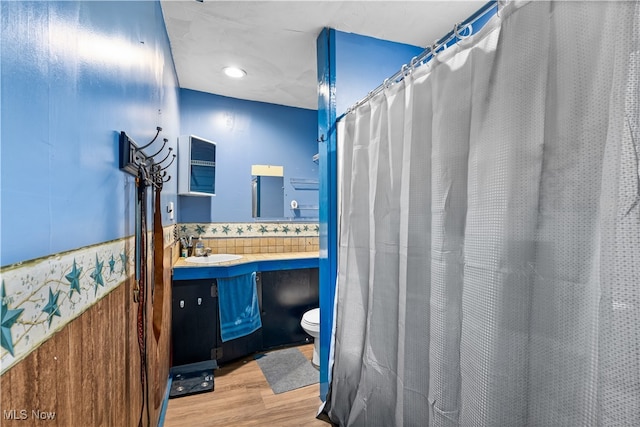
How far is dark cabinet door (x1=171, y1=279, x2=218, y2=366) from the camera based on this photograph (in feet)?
7.34

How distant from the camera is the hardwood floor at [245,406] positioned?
172cm

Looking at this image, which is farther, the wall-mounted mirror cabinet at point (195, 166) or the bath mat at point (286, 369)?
the wall-mounted mirror cabinet at point (195, 166)

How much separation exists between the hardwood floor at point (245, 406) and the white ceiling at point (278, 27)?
250 centimetres

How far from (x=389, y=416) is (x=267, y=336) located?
1681 mm

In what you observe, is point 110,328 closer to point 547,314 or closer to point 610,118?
point 547,314

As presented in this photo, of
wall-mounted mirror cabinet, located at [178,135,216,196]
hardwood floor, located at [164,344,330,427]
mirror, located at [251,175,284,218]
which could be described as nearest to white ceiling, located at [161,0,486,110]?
wall-mounted mirror cabinet, located at [178,135,216,196]

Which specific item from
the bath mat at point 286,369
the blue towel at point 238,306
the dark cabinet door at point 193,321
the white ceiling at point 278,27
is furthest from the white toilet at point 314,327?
the white ceiling at point 278,27

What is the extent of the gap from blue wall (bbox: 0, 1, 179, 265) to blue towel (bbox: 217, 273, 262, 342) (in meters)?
1.43

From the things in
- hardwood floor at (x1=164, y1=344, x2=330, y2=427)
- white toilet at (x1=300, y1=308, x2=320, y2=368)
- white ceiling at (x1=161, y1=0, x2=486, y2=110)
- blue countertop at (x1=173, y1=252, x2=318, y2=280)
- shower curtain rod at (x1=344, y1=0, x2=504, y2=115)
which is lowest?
hardwood floor at (x1=164, y1=344, x2=330, y2=427)

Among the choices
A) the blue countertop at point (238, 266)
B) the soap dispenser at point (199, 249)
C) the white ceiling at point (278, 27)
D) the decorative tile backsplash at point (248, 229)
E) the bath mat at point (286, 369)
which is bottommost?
the bath mat at point (286, 369)

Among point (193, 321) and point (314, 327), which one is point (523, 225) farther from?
point (193, 321)

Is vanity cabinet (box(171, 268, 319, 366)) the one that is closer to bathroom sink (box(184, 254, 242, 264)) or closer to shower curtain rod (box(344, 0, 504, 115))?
bathroom sink (box(184, 254, 242, 264))

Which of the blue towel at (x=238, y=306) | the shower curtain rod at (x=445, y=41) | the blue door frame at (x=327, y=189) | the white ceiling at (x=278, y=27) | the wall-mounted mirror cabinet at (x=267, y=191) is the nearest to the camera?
the shower curtain rod at (x=445, y=41)

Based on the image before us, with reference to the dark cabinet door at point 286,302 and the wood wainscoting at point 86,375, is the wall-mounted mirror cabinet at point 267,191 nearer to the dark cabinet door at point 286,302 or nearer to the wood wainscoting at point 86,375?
the dark cabinet door at point 286,302
